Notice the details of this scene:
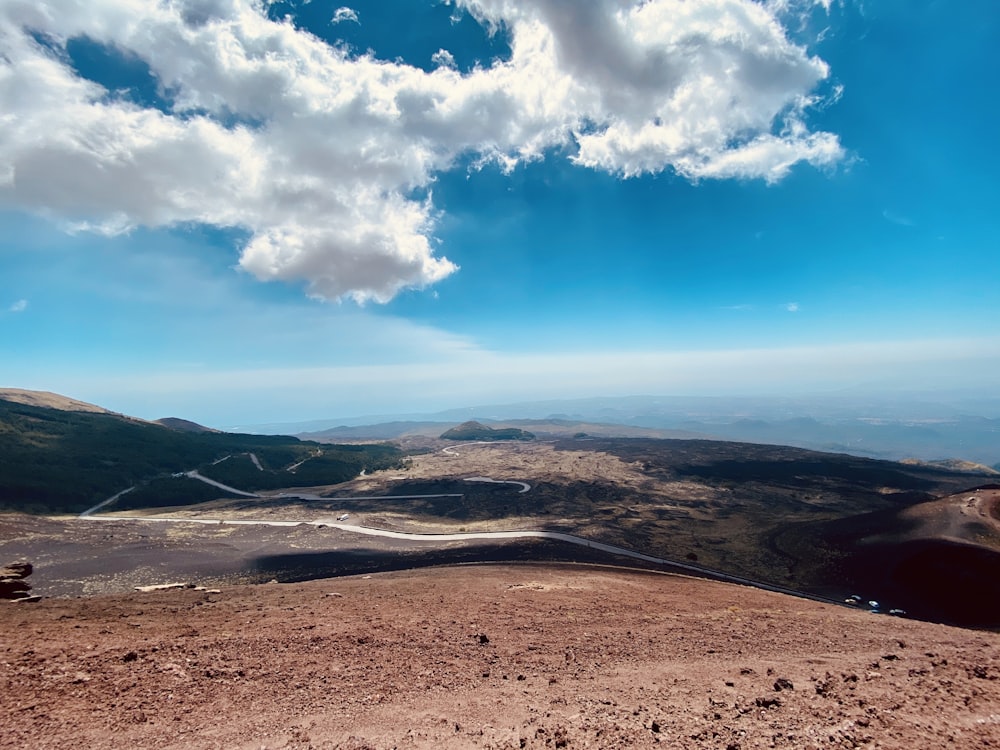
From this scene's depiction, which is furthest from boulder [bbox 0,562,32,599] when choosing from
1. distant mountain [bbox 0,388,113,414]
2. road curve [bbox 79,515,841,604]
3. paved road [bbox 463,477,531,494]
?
distant mountain [bbox 0,388,113,414]

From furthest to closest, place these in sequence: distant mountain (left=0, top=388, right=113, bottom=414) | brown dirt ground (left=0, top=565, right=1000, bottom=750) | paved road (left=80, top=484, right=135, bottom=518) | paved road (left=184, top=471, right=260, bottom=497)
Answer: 1. distant mountain (left=0, top=388, right=113, bottom=414)
2. paved road (left=184, top=471, right=260, bottom=497)
3. paved road (left=80, top=484, right=135, bottom=518)
4. brown dirt ground (left=0, top=565, right=1000, bottom=750)

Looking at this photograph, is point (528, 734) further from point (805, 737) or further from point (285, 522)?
point (285, 522)

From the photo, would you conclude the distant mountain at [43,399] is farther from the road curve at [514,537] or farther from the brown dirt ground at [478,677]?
the brown dirt ground at [478,677]

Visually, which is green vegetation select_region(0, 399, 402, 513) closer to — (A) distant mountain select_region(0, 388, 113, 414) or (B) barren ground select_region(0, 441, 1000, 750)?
(A) distant mountain select_region(0, 388, 113, 414)

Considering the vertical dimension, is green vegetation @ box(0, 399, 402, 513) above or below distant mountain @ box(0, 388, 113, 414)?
below

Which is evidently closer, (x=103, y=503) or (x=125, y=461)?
(x=103, y=503)

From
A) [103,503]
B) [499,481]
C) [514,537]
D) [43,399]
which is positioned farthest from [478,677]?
[43,399]

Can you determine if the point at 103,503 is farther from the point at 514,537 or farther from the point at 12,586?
the point at 12,586

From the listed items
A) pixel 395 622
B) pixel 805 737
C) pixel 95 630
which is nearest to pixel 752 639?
pixel 805 737
